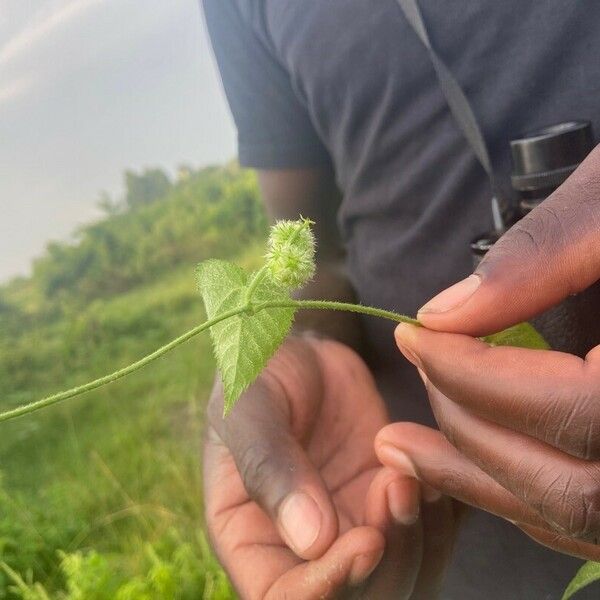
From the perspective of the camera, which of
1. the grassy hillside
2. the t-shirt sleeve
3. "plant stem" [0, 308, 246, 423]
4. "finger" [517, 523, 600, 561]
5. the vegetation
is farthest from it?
the grassy hillside

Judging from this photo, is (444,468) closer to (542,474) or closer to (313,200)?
(542,474)

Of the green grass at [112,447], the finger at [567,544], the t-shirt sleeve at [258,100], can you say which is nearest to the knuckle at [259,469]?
the finger at [567,544]

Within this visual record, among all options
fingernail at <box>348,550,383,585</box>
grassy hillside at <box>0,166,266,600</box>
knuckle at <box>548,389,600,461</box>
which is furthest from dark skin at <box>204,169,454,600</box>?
grassy hillside at <box>0,166,266,600</box>

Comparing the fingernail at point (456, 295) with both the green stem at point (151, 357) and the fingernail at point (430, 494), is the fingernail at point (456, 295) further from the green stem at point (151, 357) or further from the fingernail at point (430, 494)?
the fingernail at point (430, 494)

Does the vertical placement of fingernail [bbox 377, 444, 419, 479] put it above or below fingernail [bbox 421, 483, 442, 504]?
above

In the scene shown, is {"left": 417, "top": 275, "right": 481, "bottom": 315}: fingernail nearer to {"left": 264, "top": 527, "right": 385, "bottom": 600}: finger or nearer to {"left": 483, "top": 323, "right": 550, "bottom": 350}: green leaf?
{"left": 483, "top": 323, "right": 550, "bottom": 350}: green leaf

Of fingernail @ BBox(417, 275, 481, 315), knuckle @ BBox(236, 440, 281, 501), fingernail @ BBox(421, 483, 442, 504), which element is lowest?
fingernail @ BBox(421, 483, 442, 504)
